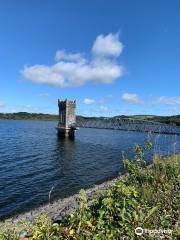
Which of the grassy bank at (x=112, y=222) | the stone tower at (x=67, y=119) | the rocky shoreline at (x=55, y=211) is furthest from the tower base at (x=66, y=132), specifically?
the grassy bank at (x=112, y=222)

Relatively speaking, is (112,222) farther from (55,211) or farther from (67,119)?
(67,119)

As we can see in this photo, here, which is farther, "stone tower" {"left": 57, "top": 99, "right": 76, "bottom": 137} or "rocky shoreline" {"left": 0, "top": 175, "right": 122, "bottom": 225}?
"stone tower" {"left": 57, "top": 99, "right": 76, "bottom": 137}

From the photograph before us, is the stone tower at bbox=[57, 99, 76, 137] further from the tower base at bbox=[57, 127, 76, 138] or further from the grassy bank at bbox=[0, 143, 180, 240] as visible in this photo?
the grassy bank at bbox=[0, 143, 180, 240]

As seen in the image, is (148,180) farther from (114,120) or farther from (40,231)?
(114,120)

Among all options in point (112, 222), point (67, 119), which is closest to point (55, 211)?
point (112, 222)

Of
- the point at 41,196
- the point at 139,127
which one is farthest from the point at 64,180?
the point at 139,127

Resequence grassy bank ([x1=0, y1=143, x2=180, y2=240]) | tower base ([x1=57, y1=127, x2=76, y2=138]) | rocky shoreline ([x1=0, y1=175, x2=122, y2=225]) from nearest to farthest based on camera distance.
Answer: grassy bank ([x1=0, y1=143, x2=180, y2=240]) < rocky shoreline ([x1=0, y1=175, x2=122, y2=225]) < tower base ([x1=57, y1=127, x2=76, y2=138])

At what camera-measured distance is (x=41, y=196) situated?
23609 millimetres

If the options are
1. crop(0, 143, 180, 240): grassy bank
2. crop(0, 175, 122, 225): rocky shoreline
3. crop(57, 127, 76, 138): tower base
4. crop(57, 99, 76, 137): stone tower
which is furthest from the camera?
crop(57, 99, 76, 137): stone tower

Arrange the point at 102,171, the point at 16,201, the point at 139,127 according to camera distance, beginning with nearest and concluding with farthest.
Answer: the point at 16,201, the point at 102,171, the point at 139,127

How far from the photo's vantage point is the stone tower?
88062 mm

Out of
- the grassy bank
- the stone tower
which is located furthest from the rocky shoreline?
the stone tower

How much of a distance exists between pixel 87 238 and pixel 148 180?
6.11 meters

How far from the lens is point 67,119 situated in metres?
88.3
